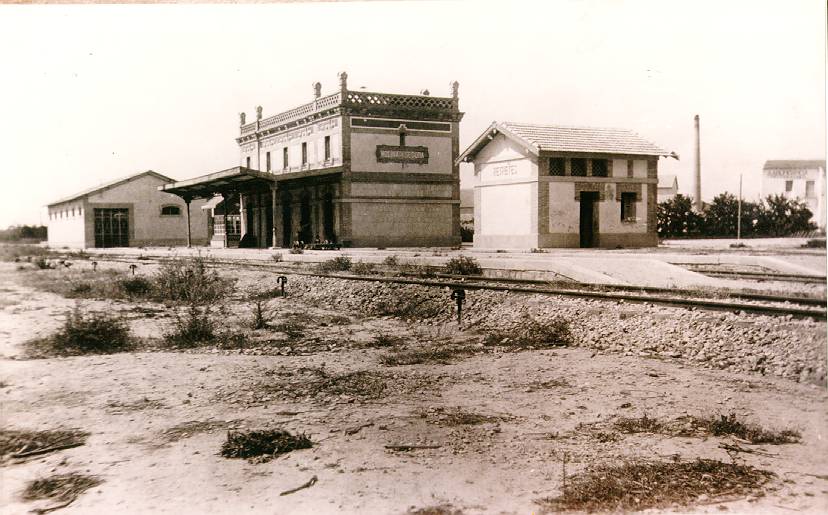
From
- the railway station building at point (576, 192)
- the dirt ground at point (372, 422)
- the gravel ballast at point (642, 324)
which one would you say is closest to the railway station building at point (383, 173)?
the railway station building at point (576, 192)

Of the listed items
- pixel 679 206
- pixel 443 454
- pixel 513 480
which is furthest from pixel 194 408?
pixel 679 206

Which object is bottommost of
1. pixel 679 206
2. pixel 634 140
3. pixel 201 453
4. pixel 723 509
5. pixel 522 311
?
pixel 723 509

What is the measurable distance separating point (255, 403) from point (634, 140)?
935cm

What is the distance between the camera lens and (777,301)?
5094 mm

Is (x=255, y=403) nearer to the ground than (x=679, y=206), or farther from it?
nearer to the ground

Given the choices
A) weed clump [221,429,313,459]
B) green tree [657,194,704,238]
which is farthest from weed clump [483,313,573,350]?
green tree [657,194,704,238]

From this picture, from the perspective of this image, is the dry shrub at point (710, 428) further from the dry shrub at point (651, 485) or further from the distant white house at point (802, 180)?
the distant white house at point (802, 180)

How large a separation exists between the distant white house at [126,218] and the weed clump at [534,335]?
467 centimetres

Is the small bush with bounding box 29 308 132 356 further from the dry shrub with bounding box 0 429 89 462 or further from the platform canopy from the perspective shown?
the platform canopy

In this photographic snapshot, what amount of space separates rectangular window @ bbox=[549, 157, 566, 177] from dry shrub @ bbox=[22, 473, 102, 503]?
1265cm

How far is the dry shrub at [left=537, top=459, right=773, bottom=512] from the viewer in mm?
3041

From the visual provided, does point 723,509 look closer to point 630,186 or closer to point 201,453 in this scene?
point 201,453

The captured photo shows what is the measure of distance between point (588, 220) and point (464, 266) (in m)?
5.99

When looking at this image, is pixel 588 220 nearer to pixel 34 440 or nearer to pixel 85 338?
pixel 85 338
